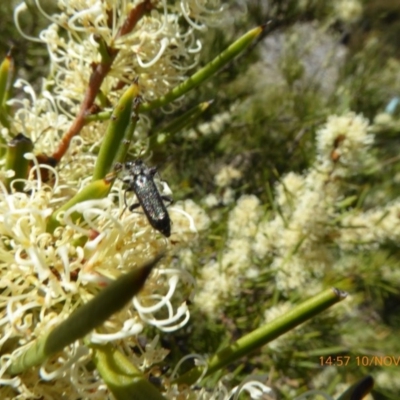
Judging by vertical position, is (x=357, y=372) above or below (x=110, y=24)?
below

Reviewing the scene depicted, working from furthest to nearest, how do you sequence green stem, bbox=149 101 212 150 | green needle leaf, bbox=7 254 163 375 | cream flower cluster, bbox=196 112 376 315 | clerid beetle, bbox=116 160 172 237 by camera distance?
cream flower cluster, bbox=196 112 376 315
green stem, bbox=149 101 212 150
clerid beetle, bbox=116 160 172 237
green needle leaf, bbox=7 254 163 375

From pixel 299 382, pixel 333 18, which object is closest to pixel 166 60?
pixel 299 382

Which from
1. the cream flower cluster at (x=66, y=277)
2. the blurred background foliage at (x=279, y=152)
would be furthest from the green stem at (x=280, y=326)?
the blurred background foliage at (x=279, y=152)

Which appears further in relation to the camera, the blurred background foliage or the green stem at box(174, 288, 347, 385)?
the blurred background foliage

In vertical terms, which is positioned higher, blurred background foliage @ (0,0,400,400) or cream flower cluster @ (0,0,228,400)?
cream flower cluster @ (0,0,228,400)

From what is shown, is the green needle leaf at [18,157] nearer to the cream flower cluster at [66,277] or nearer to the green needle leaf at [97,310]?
the cream flower cluster at [66,277]

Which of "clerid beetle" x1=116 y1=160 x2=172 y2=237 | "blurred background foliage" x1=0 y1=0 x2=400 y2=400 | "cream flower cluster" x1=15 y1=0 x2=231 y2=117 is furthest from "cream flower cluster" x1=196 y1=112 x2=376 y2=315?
"clerid beetle" x1=116 y1=160 x2=172 y2=237

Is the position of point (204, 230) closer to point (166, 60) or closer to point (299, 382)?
point (299, 382)

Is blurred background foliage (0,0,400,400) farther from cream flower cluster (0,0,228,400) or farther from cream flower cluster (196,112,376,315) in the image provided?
cream flower cluster (0,0,228,400)
